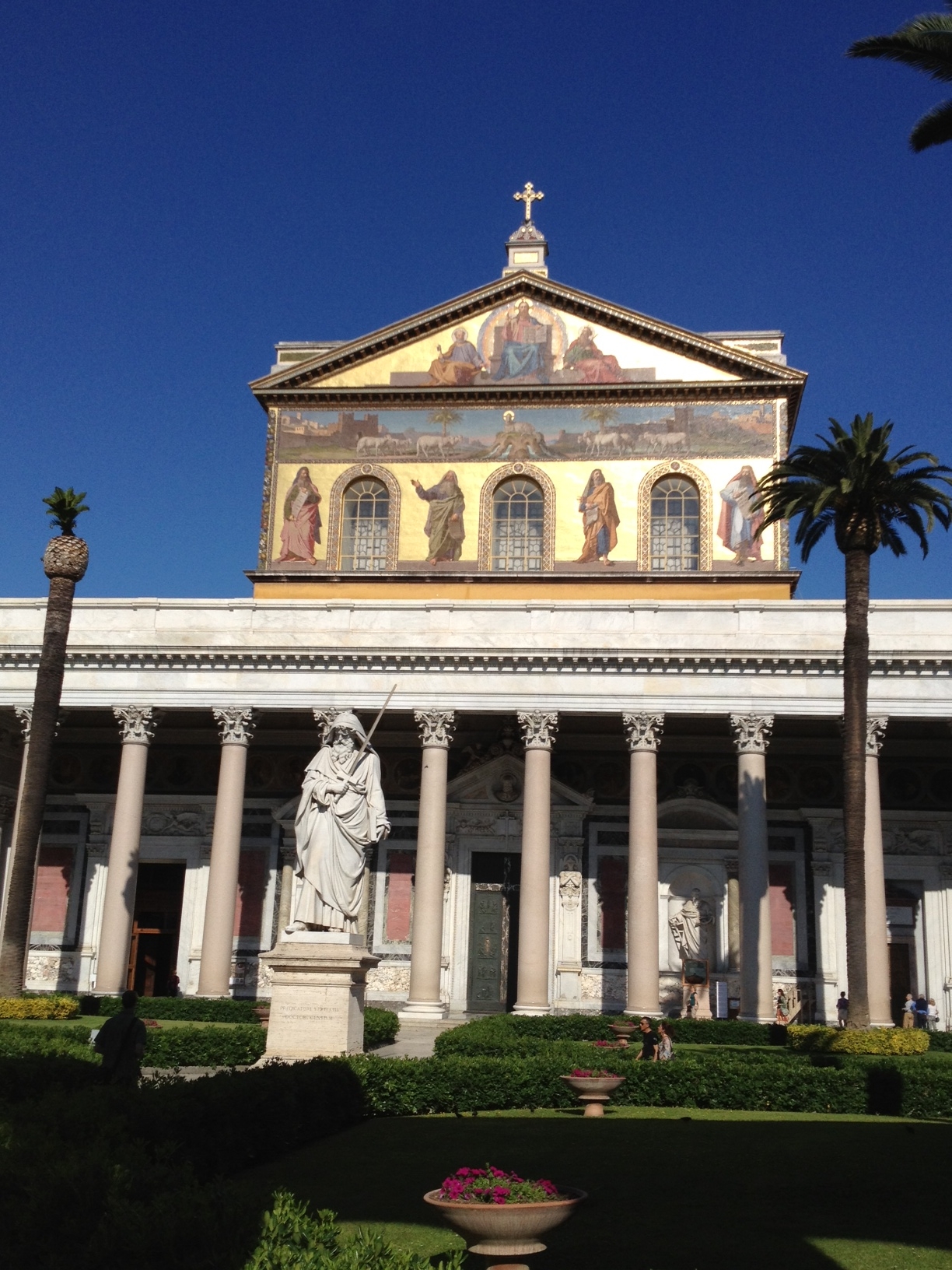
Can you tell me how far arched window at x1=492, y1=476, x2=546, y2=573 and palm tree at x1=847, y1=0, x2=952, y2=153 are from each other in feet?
71.6

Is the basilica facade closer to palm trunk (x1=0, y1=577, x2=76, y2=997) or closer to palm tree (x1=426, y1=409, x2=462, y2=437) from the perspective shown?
palm tree (x1=426, y1=409, x2=462, y2=437)

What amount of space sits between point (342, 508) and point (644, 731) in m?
13.4

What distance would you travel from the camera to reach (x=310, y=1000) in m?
17.4

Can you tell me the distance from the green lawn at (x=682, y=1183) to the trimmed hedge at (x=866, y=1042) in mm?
8854

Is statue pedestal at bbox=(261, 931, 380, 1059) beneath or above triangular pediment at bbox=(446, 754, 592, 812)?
beneath

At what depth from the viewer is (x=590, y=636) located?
34656 mm

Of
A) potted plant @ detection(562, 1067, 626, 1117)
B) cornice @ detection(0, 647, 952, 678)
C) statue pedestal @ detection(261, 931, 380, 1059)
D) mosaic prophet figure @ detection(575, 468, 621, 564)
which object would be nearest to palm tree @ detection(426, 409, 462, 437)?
mosaic prophet figure @ detection(575, 468, 621, 564)

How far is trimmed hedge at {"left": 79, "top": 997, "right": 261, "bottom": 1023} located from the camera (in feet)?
98.8

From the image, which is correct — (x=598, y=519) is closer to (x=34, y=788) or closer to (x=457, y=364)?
(x=457, y=364)

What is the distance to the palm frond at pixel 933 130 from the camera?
1984 centimetres

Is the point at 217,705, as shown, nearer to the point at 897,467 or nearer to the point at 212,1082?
the point at 897,467

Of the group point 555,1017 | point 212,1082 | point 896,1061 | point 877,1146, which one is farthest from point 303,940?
point 555,1017

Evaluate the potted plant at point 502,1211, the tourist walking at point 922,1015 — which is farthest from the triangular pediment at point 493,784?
the potted plant at point 502,1211

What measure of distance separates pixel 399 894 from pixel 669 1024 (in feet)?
36.9
